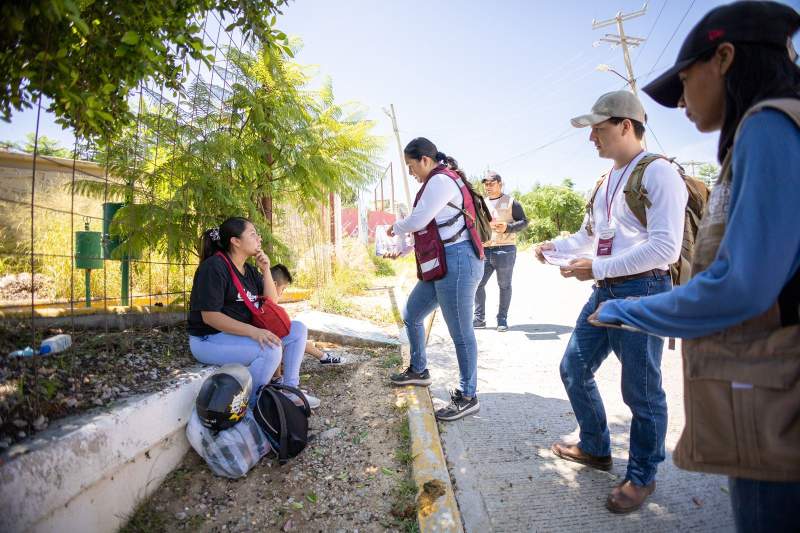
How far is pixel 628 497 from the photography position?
2.36 meters

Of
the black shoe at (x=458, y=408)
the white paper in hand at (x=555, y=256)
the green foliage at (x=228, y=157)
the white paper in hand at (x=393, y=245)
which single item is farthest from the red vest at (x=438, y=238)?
the green foliage at (x=228, y=157)

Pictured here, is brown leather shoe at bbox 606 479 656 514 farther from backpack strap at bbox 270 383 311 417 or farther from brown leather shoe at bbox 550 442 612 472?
backpack strap at bbox 270 383 311 417

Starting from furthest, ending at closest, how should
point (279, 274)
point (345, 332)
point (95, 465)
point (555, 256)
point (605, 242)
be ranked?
1. point (345, 332)
2. point (279, 274)
3. point (555, 256)
4. point (605, 242)
5. point (95, 465)

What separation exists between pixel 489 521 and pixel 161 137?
4.01 meters

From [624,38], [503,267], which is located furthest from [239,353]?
[624,38]

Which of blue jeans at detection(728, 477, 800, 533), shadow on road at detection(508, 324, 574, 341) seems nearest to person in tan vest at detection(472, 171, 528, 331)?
shadow on road at detection(508, 324, 574, 341)

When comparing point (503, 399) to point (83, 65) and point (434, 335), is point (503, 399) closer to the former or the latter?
point (434, 335)

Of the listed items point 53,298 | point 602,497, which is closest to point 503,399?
point 602,497

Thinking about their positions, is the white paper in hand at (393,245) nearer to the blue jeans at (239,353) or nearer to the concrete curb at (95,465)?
the blue jeans at (239,353)

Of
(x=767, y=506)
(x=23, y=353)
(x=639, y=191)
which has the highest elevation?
(x=639, y=191)

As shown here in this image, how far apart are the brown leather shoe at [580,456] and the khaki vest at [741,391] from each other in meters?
1.63

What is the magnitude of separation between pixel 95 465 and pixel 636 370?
270 centimetres

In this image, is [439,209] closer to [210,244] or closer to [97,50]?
[210,244]

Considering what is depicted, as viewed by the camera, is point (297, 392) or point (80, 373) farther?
point (297, 392)
